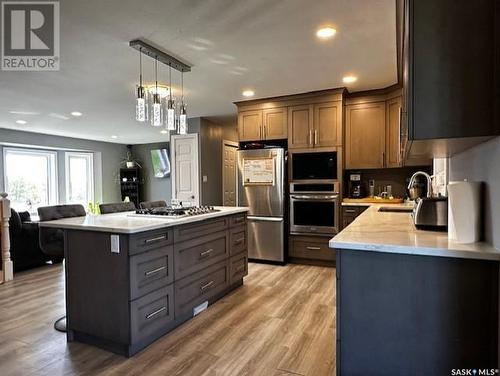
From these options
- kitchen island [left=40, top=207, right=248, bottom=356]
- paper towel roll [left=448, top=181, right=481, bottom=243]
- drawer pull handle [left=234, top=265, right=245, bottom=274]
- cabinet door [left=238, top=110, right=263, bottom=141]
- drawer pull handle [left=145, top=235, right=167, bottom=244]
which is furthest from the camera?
cabinet door [left=238, top=110, right=263, bottom=141]

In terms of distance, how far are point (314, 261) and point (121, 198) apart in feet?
23.3

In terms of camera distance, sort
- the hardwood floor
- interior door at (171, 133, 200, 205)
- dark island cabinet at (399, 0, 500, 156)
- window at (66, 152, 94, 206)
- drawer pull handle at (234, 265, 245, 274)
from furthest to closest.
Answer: window at (66, 152, 94, 206) < interior door at (171, 133, 200, 205) < drawer pull handle at (234, 265, 245, 274) < the hardwood floor < dark island cabinet at (399, 0, 500, 156)

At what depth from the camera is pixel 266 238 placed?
14.8 ft

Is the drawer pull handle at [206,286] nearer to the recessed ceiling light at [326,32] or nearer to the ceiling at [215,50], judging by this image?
the ceiling at [215,50]

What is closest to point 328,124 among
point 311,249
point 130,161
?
point 311,249

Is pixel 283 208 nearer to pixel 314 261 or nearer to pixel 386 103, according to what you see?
pixel 314 261

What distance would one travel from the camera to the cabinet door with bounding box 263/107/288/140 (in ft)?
15.0

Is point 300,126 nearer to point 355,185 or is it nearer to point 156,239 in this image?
point 355,185

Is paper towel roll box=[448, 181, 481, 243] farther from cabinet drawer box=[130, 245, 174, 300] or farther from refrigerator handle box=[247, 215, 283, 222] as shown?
refrigerator handle box=[247, 215, 283, 222]

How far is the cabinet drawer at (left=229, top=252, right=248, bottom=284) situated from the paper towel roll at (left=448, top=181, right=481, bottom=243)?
2276 mm

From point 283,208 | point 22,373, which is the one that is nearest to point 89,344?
point 22,373

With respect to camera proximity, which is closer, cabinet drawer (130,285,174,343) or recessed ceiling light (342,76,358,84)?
cabinet drawer (130,285,174,343)

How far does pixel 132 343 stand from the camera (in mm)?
2053

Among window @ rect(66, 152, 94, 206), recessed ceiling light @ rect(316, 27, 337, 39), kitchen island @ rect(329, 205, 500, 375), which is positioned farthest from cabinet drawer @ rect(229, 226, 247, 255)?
window @ rect(66, 152, 94, 206)
